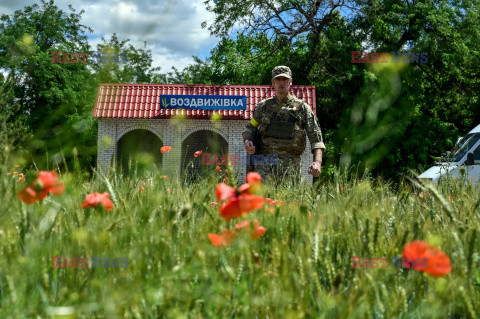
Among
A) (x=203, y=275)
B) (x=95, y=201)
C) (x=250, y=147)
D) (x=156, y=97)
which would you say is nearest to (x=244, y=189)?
(x=203, y=275)

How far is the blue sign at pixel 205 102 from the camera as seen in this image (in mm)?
18234

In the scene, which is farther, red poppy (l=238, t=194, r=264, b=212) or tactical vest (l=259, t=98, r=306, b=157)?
tactical vest (l=259, t=98, r=306, b=157)

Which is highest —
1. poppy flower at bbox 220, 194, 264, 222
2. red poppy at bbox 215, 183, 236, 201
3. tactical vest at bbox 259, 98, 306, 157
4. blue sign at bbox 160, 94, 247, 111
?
blue sign at bbox 160, 94, 247, 111

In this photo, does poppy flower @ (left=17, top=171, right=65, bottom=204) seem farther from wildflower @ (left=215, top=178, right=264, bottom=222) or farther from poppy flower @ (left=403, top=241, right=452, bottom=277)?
poppy flower @ (left=403, top=241, right=452, bottom=277)

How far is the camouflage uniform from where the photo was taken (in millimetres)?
4941

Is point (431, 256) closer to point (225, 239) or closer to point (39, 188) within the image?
point (225, 239)

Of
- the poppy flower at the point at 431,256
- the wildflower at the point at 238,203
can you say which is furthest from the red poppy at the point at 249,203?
the poppy flower at the point at 431,256

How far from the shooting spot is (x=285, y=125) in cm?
493

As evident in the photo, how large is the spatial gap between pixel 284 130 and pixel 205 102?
13768 mm

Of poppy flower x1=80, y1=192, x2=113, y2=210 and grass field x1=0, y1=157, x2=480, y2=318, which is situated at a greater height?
poppy flower x1=80, y1=192, x2=113, y2=210

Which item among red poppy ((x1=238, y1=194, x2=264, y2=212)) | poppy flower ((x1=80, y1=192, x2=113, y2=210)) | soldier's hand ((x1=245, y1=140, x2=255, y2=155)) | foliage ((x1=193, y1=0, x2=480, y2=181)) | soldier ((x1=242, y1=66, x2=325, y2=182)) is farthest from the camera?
foliage ((x1=193, y1=0, x2=480, y2=181))

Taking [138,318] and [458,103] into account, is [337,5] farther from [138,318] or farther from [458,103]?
[138,318]

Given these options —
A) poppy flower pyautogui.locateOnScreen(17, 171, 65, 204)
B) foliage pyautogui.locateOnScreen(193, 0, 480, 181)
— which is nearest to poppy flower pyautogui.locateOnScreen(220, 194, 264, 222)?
poppy flower pyautogui.locateOnScreen(17, 171, 65, 204)

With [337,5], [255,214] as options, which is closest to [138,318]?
[255,214]
